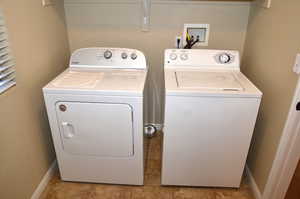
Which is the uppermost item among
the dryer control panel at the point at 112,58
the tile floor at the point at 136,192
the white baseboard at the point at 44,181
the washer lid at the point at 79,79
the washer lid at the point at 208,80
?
the dryer control panel at the point at 112,58

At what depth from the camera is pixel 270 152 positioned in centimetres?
158

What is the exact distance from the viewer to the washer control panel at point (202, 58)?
6.18ft

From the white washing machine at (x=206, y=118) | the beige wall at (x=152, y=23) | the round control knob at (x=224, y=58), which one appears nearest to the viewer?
the white washing machine at (x=206, y=118)

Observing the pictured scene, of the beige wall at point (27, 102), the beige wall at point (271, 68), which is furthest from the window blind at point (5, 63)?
the beige wall at point (271, 68)

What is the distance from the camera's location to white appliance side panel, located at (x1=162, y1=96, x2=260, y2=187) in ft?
4.90

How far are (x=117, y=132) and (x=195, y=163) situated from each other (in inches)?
25.9

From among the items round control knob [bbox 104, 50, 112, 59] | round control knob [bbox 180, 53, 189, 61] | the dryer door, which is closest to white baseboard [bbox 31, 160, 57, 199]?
the dryer door

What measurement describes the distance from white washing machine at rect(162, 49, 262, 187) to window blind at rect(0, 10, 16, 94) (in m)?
1.00

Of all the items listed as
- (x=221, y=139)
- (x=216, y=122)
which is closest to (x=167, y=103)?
(x=216, y=122)

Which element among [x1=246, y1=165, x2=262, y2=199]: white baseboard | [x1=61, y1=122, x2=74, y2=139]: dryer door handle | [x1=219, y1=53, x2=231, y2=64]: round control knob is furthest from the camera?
[x1=219, y1=53, x2=231, y2=64]: round control knob

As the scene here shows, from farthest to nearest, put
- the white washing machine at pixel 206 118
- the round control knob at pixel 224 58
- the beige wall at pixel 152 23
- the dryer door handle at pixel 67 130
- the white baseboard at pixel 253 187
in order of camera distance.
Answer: the beige wall at pixel 152 23
the round control knob at pixel 224 58
the white baseboard at pixel 253 187
the dryer door handle at pixel 67 130
the white washing machine at pixel 206 118

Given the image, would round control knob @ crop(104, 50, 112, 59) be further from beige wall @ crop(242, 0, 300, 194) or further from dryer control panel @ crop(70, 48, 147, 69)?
beige wall @ crop(242, 0, 300, 194)

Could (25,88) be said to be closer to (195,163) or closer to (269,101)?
(195,163)

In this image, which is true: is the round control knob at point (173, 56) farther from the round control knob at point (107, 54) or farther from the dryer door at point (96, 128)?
the dryer door at point (96, 128)
